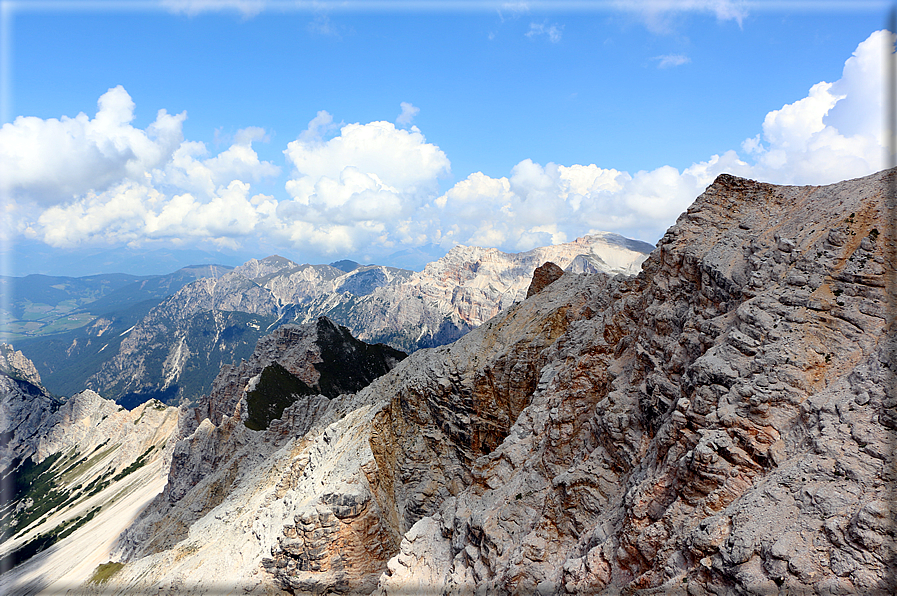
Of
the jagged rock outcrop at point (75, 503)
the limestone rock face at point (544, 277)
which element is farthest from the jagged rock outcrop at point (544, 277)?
the jagged rock outcrop at point (75, 503)

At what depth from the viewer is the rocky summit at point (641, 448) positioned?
47.2 feet

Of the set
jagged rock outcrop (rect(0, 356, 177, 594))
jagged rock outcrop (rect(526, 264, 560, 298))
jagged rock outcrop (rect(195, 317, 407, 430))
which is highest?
jagged rock outcrop (rect(526, 264, 560, 298))

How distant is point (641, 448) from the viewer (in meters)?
23.2

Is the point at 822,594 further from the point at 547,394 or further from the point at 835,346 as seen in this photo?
the point at 547,394

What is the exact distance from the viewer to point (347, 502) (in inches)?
1645

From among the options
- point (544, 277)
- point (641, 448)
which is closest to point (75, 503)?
point (544, 277)

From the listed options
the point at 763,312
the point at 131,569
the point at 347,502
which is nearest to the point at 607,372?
the point at 763,312

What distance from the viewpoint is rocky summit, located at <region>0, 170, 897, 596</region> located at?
1438 cm

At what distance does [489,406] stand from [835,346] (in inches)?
1291

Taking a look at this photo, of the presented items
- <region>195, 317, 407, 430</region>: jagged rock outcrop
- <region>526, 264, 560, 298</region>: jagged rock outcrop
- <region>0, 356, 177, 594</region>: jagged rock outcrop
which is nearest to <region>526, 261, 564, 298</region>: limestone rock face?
<region>526, 264, 560, 298</region>: jagged rock outcrop

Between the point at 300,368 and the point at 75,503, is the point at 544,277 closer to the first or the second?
the point at 300,368

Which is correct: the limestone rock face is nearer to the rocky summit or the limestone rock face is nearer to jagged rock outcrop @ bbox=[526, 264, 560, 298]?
jagged rock outcrop @ bbox=[526, 264, 560, 298]

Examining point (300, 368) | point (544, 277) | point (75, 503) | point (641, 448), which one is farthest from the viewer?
point (75, 503)

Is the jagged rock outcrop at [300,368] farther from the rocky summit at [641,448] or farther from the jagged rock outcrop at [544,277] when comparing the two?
the jagged rock outcrop at [544,277]
